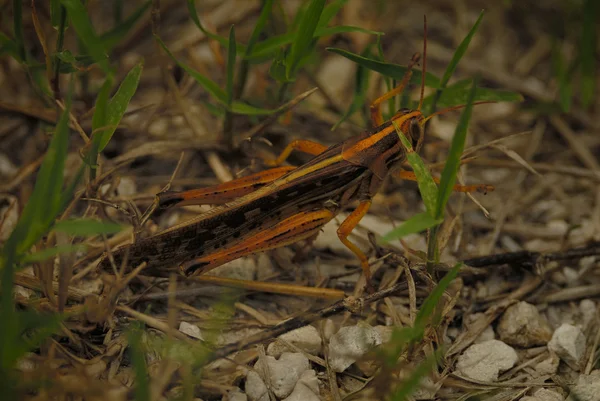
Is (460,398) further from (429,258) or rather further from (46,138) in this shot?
(46,138)

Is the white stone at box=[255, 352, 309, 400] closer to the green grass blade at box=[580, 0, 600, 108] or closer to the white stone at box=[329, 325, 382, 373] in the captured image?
the white stone at box=[329, 325, 382, 373]

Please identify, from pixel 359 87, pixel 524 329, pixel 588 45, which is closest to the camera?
pixel 524 329

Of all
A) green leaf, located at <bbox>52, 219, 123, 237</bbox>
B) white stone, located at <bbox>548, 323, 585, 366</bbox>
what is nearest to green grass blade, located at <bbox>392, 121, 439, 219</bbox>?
white stone, located at <bbox>548, 323, 585, 366</bbox>

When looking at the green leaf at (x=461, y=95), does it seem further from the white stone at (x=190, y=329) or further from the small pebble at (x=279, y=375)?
the white stone at (x=190, y=329)

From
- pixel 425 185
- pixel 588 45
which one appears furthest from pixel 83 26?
pixel 588 45

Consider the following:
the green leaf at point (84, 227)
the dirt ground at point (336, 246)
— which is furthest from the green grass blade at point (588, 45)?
the green leaf at point (84, 227)

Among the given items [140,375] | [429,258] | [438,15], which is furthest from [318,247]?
[438,15]

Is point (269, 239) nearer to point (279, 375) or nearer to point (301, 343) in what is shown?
point (301, 343)
